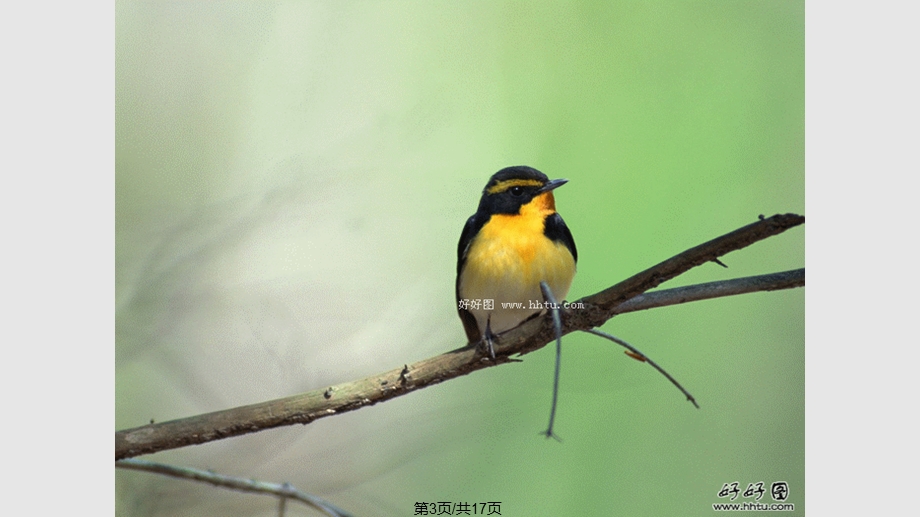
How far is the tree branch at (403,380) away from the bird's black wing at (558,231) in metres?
0.25

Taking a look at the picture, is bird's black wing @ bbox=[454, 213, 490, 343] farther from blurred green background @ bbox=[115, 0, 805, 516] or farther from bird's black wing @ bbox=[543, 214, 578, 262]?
bird's black wing @ bbox=[543, 214, 578, 262]

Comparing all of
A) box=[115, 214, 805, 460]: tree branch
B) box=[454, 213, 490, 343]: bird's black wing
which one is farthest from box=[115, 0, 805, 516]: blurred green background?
box=[115, 214, 805, 460]: tree branch

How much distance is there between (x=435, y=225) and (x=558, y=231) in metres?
0.37

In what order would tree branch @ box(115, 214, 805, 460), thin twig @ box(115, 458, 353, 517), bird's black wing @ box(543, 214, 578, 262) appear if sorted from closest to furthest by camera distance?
tree branch @ box(115, 214, 805, 460) → thin twig @ box(115, 458, 353, 517) → bird's black wing @ box(543, 214, 578, 262)

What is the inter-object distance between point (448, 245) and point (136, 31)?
43.2 inches

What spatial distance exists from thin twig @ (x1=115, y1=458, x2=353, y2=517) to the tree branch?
5 centimetres

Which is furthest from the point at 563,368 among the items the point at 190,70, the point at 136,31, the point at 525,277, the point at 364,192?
the point at 136,31

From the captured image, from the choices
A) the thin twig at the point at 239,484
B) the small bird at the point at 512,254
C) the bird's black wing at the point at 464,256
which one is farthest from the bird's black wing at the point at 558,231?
the thin twig at the point at 239,484

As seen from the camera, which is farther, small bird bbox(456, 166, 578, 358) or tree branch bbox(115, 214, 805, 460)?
small bird bbox(456, 166, 578, 358)

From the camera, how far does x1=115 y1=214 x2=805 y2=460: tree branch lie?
1.95 meters

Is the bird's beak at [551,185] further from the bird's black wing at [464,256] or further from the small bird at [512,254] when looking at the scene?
the bird's black wing at [464,256]

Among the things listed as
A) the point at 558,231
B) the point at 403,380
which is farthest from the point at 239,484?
the point at 558,231

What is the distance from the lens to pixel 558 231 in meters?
2.23

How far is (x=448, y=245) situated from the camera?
2379 mm
